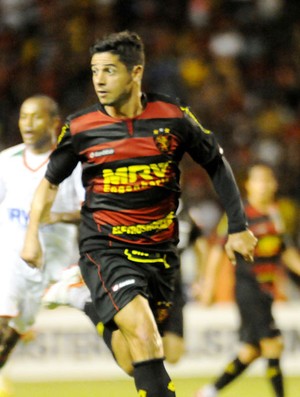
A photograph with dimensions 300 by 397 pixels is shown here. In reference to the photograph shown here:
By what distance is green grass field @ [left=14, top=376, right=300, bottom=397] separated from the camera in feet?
29.2

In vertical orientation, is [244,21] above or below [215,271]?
above

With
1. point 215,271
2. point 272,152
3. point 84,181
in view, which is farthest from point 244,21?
point 84,181

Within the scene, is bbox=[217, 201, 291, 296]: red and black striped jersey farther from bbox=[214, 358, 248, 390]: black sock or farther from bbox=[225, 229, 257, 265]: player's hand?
bbox=[225, 229, 257, 265]: player's hand

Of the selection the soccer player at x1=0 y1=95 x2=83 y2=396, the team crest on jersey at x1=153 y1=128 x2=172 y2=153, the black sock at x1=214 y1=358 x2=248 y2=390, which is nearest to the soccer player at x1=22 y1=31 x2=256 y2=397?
the team crest on jersey at x1=153 y1=128 x2=172 y2=153

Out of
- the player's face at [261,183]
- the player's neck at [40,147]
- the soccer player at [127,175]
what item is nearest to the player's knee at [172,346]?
the player's face at [261,183]

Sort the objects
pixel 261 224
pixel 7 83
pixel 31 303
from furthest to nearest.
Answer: pixel 7 83
pixel 261 224
pixel 31 303

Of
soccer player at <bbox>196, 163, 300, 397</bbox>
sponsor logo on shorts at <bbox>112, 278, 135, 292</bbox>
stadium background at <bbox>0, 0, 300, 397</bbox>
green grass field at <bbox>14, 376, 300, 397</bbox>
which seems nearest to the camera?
sponsor logo on shorts at <bbox>112, 278, 135, 292</bbox>

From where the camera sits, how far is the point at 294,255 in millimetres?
8469

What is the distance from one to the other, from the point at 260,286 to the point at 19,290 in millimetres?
2072

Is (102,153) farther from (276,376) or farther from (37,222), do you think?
(276,376)

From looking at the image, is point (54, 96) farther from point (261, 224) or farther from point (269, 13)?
point (261, 224)

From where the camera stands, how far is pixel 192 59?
13547mm

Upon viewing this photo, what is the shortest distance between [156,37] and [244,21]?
3.87 ft

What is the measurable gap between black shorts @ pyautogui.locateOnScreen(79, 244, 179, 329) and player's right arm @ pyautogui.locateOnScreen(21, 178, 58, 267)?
0.93 ft
